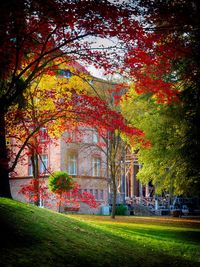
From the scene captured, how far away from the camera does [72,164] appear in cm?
3900

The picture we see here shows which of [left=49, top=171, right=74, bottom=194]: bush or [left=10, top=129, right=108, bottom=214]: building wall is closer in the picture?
[left=49, top=171, right=74, bottom=194]: bush

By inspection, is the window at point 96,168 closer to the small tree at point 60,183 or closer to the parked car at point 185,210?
the parked car at point 185,210

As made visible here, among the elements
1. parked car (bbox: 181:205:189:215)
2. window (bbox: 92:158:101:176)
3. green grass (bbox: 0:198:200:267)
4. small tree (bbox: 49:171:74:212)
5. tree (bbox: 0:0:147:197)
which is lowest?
parked car (bbox: 181:205:189:215)

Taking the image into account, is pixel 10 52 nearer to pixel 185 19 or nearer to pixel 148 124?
pixel 185 19

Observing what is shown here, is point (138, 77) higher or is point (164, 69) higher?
point (164, 69)

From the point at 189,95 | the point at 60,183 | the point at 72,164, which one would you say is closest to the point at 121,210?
the point at 72,164

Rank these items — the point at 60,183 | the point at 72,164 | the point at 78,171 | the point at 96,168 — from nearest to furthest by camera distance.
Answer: the point at 60,183 < the point at 72,164 < the point at 78,171 < the point at 96,168

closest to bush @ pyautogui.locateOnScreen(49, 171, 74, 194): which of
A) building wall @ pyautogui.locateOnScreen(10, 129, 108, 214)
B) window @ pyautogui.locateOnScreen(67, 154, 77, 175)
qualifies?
building wall @ pyautogui.locateOnScreen(10, 129, 108, 214)

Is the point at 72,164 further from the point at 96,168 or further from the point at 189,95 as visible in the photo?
the point at 189,95

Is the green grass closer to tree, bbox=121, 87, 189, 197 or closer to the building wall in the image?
tree, bbox=121, 87, 189, 197

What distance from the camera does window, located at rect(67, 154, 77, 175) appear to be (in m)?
38.6

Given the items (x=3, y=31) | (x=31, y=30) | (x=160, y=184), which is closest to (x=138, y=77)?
(x=31, y=30)

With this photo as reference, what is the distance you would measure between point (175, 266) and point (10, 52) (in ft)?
20.0

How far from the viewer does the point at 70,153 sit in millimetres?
38781
